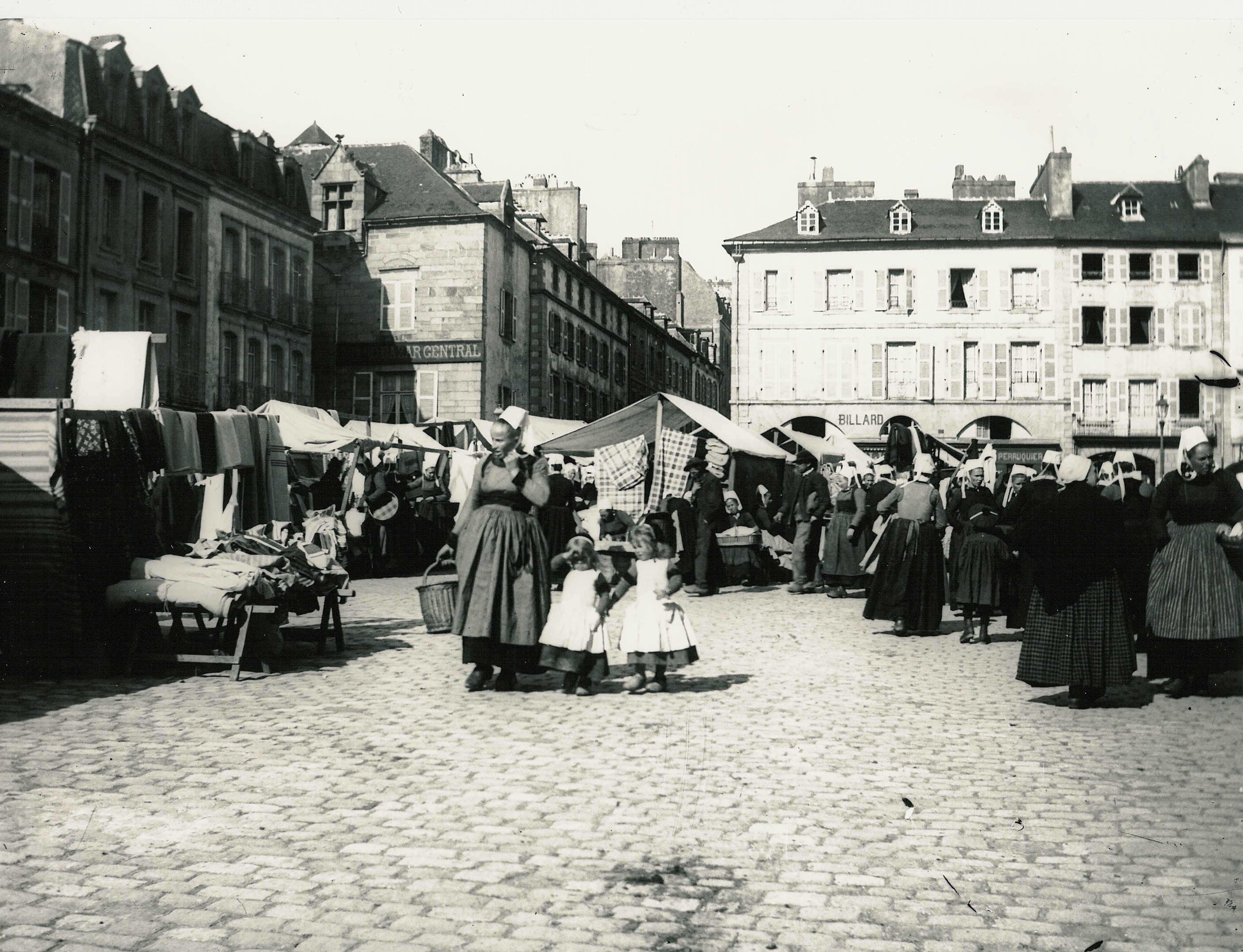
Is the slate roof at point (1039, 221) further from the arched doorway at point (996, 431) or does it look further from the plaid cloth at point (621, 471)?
the plaid cloth at point (621, 471)

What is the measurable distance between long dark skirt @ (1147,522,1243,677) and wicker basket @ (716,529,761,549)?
9.74 meters

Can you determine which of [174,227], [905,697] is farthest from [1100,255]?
[905,697]

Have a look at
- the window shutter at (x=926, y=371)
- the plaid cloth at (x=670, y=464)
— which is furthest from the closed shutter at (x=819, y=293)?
the plaid cloth at (x=670, y=464)

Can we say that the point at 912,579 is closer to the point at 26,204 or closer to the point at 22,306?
the point at 22,306

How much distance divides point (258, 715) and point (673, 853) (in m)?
3.77

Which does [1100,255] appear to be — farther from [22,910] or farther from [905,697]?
[22,910]

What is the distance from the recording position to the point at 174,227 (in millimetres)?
33062

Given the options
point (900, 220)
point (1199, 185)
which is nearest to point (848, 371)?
point (900, 220)

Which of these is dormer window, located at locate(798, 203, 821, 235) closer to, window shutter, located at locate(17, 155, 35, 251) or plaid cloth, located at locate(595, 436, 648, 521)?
window shutter, located at locate(17, 155, 35, 251)

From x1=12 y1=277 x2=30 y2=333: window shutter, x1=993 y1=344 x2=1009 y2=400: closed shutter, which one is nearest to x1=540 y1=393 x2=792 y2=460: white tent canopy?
x1=12 y1=277 x2=30 y2=333: window shutter

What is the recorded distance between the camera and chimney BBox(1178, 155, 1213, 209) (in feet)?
157

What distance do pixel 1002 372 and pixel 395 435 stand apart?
31351 millimetres

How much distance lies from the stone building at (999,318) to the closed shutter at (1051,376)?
6cm

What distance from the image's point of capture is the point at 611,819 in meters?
5.21
